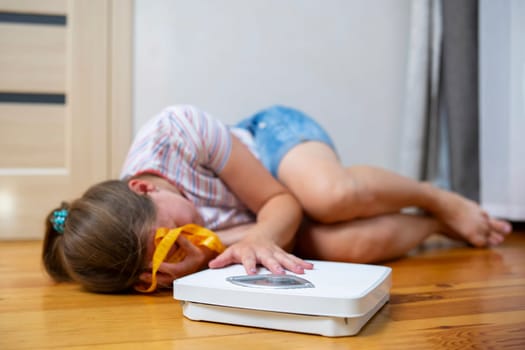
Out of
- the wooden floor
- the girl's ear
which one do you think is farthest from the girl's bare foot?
the girl's ear

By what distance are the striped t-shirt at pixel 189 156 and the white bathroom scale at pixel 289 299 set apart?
0.36 m

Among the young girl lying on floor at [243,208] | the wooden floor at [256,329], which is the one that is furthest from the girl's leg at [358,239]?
the wooden floor at [256,329]

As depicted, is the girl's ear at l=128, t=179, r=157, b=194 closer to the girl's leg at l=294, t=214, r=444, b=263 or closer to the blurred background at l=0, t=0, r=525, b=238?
the girl's leg at l=294, t=214, r=444, b=263

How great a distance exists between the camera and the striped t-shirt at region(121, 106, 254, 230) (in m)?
1.11

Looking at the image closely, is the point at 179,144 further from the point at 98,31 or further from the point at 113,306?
the point at 98,31

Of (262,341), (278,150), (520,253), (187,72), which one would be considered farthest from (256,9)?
(262,341)

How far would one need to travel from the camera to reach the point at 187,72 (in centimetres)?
174

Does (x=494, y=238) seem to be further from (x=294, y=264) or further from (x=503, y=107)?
(x=294, y=264)

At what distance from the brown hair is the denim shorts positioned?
0.44m

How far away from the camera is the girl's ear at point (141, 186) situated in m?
0.98

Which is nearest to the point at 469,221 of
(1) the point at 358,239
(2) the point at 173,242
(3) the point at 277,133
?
(1) the point at 358,239

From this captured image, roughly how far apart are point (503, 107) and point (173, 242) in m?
1.17

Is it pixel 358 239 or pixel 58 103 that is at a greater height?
pixel 58 103

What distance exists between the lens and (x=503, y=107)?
1.61m
